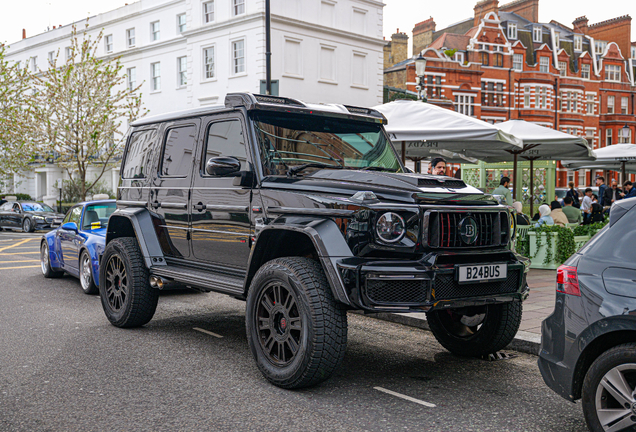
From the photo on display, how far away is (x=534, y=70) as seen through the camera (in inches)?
2248

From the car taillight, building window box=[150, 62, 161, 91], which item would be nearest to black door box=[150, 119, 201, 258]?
the car taillight

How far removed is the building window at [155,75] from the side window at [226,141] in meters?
36.0

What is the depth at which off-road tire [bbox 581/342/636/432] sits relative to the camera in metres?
3.24

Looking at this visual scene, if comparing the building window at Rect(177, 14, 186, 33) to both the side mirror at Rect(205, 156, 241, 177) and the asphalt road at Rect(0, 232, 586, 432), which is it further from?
the side mirror at Rect(205, 156, 241, 177)

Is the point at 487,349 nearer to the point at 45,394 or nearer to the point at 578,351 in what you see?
the point at 578,351

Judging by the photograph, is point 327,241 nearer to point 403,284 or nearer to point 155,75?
point 403,284

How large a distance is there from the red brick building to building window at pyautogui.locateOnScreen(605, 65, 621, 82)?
103 mm

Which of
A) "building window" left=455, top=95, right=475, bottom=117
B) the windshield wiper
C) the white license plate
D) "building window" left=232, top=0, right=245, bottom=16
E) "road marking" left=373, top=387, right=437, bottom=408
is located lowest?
"road marking" left=373, top=387, right=437, bottom=408

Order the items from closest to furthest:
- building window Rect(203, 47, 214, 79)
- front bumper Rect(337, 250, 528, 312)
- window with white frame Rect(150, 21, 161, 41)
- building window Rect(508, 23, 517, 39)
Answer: front bumper Rect(337, 250, 528, 312)
building window Rect(203, 47, 214, 79)
window with white frame Rect(150, 21, 161, 41)
building window Rect(508, 23, 517, 39)

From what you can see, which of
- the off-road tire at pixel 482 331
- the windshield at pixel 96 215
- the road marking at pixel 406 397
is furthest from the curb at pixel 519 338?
the windshield at pixel 96 215

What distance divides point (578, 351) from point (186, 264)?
12.9 feet

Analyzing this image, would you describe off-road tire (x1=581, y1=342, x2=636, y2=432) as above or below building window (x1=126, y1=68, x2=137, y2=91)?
below

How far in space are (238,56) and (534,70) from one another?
34.2 metres

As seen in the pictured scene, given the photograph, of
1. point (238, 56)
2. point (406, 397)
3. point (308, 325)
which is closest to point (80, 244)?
point (308, 325)
